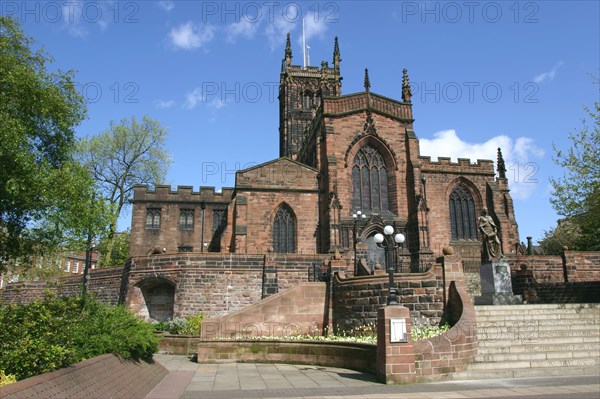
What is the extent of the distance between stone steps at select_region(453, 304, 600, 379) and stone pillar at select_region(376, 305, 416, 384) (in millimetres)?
1459

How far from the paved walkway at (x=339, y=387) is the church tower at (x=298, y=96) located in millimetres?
40624

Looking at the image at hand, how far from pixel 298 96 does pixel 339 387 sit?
47109mm

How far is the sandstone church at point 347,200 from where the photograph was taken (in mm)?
30844

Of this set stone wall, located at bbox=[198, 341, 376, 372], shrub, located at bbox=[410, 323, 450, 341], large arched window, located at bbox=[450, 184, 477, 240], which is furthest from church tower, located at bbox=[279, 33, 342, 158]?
shrub, located at bbox=[410, 323, 450, 341]

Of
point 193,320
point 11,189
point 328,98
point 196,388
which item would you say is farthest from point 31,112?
point 328,98

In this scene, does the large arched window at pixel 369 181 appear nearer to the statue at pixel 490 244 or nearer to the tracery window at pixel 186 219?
the tracery window at pixel 186 219

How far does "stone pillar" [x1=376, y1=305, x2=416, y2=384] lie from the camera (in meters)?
10.9

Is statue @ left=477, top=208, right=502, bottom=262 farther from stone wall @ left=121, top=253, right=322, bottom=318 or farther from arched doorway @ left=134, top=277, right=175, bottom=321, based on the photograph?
arched doorway @ left=134, top=277, right=175, bottom=321

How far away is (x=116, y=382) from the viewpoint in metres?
8.39

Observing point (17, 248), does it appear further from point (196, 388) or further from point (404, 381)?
point (404, 381)

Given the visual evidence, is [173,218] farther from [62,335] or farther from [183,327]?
[62,335]

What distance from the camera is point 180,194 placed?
3591 cm

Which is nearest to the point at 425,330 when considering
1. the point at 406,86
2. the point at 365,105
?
the point at 365,105

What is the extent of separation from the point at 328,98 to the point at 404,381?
2489cm
